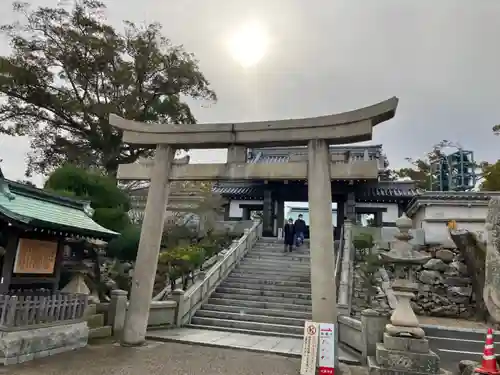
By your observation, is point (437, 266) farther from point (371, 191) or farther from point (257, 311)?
point (371, 191)

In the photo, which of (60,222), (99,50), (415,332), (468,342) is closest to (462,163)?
(468,342)

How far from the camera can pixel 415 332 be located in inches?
275

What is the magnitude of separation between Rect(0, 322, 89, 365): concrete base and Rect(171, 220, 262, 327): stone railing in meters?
3.47

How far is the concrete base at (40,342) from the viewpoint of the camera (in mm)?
6828

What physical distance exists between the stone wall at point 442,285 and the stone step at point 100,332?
9052mm

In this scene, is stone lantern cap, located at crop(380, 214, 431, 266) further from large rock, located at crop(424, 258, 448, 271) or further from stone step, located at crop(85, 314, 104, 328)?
large rock, located at crop(424, 258, 448, 271)

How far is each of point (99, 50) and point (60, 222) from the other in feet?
55.7

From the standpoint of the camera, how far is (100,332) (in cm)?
939

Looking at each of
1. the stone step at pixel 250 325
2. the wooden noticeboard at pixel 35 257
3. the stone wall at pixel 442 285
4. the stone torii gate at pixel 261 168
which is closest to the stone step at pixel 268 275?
the stone wall at pixel 442 285

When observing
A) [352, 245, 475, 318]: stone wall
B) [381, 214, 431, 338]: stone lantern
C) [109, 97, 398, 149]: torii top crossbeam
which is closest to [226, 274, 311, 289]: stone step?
[352, 245, 475, 318]: stone wall

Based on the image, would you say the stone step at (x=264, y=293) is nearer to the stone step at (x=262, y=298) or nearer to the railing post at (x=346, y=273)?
the stone step at (x=262, y=298)

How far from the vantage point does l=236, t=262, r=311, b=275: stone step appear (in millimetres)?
16000

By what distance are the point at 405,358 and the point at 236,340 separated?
4.75 meters

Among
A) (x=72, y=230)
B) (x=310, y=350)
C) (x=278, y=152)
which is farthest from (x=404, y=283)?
→ (x=278, y=152)
